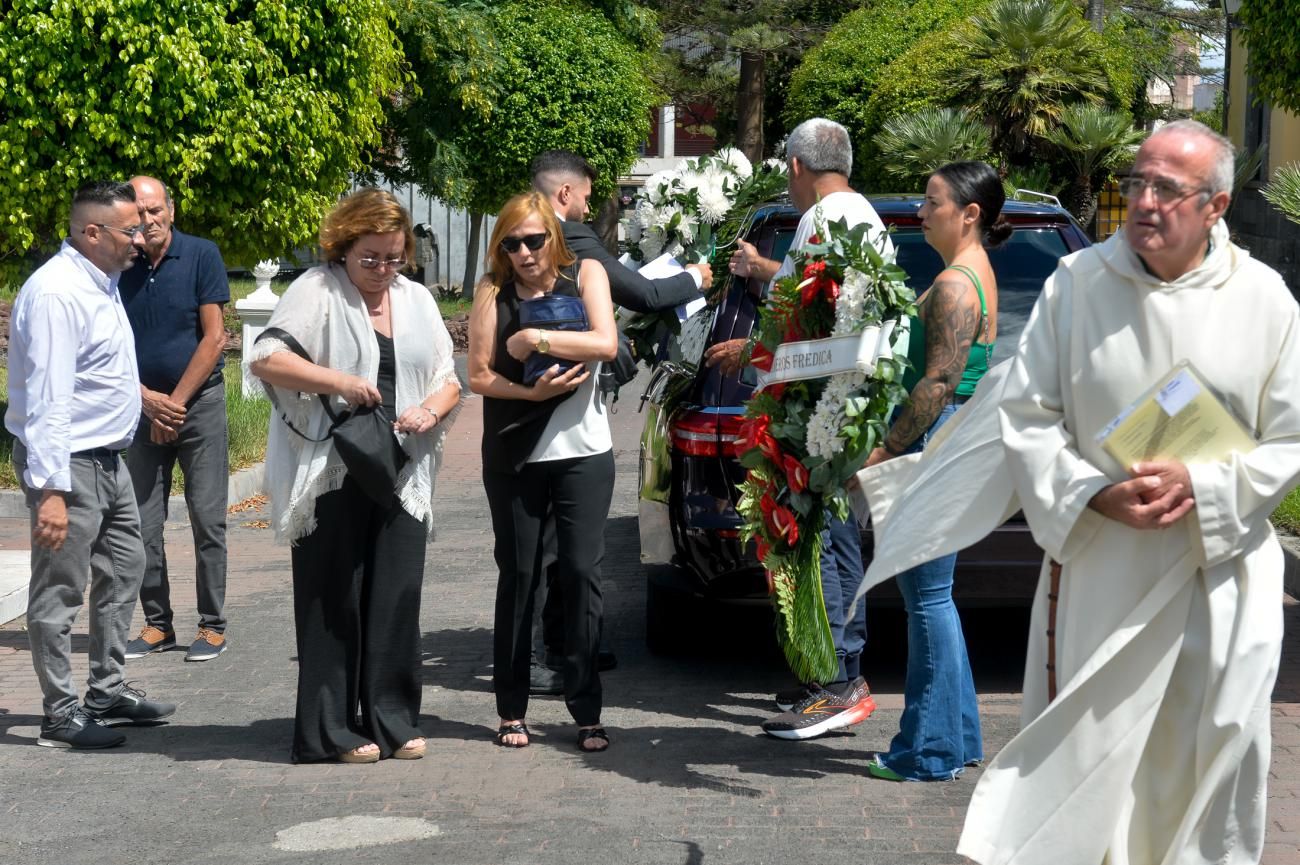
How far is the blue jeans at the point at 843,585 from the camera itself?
5.77m

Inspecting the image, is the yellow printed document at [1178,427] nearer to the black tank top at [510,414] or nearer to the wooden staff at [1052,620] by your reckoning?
the wooden staff at [1052,620]

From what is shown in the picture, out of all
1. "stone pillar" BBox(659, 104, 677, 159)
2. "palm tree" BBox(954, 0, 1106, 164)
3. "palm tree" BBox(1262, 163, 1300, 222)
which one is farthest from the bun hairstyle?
"stone pillar" BBox(659, 104, 677, 159)

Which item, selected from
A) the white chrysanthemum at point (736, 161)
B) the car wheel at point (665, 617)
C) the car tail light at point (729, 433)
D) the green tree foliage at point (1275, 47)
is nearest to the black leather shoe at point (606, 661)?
the car wheel at point (665, 617)

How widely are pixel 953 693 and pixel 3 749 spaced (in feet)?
10.8

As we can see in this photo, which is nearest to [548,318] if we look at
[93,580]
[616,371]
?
[616,371]

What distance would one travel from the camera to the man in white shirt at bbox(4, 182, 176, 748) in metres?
5.62

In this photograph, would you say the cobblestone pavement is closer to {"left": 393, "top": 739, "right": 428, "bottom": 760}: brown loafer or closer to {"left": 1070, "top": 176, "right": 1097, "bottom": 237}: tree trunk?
{"left": 393, "top": 739, "right": 428, "bottom": 760}: brown loafer

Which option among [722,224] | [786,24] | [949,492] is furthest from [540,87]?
[949,492]

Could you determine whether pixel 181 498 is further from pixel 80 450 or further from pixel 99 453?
pixel 80 450

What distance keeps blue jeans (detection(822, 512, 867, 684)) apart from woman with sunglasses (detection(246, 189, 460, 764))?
55.3 inches

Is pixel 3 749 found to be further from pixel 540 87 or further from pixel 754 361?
pixel 540 87

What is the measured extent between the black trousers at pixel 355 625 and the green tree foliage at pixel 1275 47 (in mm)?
7333

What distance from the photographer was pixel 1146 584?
3.61m

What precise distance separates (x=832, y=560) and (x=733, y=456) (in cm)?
56
